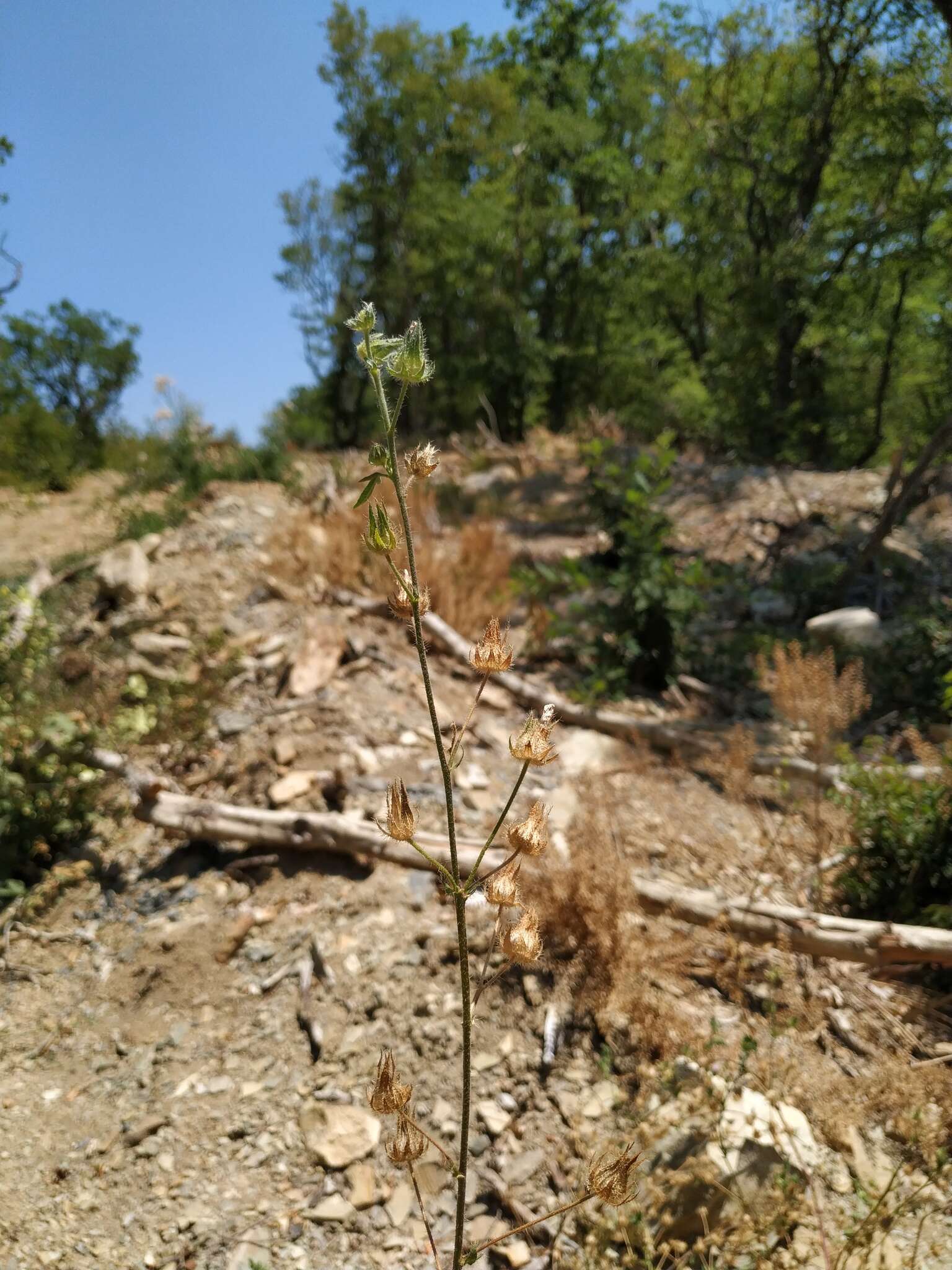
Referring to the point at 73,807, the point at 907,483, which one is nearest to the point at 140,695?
the point at 73,807

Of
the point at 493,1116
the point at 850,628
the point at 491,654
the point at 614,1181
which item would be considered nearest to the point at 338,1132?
the point at 493,1116

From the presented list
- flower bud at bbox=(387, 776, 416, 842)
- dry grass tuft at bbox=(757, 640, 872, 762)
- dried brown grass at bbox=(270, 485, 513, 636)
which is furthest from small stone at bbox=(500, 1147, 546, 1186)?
dried brown grass at bbox=(270, 485, 513, 636)

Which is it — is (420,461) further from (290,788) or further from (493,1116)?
(290,788)

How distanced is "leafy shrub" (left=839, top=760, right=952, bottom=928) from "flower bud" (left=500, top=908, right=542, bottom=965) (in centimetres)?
239

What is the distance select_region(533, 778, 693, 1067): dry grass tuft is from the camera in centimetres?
229

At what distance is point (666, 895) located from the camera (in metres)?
2.79

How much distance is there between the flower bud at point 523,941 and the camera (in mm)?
921

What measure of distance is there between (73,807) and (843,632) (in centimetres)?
537

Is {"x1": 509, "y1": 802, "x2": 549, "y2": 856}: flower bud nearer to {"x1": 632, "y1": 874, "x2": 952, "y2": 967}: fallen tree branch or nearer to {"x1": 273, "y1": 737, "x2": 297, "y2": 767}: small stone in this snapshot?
{"x1": 632, "y1": 874, "x2": 952, "y2": 967}: fallen tree branch

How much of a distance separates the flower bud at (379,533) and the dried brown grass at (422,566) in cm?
409

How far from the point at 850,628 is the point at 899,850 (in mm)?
3114

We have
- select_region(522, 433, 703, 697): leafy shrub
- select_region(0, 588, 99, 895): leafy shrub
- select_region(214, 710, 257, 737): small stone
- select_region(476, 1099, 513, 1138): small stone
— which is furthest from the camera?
select_region(522, 433, 703, 697): leafy shrub

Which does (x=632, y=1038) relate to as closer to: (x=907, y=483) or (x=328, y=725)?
(x=328, y=725)

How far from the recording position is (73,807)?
3260 mm
